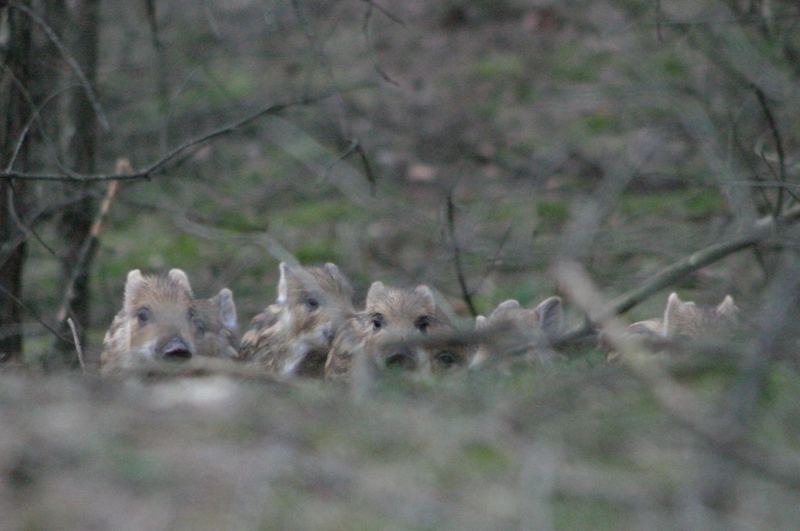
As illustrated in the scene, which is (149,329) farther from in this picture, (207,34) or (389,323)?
(207,34)

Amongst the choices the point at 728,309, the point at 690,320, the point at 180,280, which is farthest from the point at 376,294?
the point at 728,309

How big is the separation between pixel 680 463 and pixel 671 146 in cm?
1129

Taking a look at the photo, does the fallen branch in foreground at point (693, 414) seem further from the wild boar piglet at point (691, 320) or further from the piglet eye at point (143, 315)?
the piglet eye at point (143, 315)

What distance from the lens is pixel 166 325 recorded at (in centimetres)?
828

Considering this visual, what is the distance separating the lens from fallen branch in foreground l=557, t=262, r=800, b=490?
139 inches

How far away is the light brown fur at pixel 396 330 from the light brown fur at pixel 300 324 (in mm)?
149

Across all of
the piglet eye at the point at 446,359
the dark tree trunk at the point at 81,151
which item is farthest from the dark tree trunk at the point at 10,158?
the piglet eye at the point at 446,359

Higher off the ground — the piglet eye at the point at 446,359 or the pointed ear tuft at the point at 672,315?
the pointed ear tuft at the point at 672,315

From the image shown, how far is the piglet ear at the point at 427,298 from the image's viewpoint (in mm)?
8695

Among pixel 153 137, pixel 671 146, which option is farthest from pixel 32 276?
pixel 671 146

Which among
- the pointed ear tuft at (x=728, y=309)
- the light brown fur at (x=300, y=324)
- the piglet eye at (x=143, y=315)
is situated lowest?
the light brown fur at (x=300, y=324)

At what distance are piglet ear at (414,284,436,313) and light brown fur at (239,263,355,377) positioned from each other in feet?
1.45

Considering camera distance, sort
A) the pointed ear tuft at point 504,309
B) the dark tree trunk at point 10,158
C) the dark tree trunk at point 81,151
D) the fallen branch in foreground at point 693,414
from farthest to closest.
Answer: the dark tree trunk at point 81,151 → the pointed ear tuft at point 504,309 → the dark tree trunk at point 10,158 → the fallen branch in foreground at point 693,414

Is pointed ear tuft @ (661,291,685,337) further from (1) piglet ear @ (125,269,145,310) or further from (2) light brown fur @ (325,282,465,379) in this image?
(1) piglet ear @ (125,269,145,310)
